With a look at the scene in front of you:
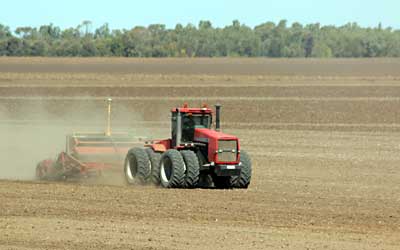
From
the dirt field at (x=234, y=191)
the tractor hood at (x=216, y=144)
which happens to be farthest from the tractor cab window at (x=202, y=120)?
the dirt field at (x=234, y=191)

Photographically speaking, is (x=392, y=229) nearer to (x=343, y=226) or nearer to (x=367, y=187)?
(x=343, y=226)

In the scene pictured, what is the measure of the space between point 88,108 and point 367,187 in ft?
67.7

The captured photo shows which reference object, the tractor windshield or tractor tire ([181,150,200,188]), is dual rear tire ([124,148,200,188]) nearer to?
tractor tire ([181,150,200,188])

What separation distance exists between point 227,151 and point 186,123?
113cm

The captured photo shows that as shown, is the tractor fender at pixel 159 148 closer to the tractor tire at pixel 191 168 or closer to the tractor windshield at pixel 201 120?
the tractor windshield at pixel 201 120

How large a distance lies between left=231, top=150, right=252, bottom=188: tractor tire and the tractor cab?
3.31ft

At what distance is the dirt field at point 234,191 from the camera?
14875 mm

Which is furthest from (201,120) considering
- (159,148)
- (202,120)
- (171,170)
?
(171,170)

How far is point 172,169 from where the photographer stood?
65.5 ft

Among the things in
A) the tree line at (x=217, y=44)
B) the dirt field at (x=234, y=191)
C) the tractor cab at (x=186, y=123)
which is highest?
the tree line at (x=217, y=44)

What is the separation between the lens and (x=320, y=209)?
17.7 metres

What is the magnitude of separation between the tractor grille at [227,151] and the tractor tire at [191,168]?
0.43 metres

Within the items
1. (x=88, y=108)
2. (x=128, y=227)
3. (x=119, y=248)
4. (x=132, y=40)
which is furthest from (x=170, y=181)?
(x=132, y=40)

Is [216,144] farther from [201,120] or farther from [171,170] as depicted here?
[201,120]
